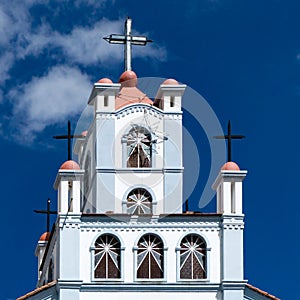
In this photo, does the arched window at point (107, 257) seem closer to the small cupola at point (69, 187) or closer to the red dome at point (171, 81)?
the small cupola at point (69, 187)

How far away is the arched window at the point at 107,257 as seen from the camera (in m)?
85.9

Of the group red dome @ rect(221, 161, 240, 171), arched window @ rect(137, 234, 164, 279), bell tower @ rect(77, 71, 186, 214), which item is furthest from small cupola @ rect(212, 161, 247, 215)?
arched window @ rect(137, 234, 164, 279)

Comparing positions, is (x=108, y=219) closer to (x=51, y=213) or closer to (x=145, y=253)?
(x=145, y=253)

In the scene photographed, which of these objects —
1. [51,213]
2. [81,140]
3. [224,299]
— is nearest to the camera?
[224,299]

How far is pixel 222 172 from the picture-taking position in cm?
8700

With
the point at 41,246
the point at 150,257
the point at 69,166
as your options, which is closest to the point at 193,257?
the point at 150,257

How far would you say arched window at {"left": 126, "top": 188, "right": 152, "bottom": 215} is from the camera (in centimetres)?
8881

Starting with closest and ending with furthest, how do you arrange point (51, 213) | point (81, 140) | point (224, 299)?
point (224, 299), point (81, 140), point (51, 213)

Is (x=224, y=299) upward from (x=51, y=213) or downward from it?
downward

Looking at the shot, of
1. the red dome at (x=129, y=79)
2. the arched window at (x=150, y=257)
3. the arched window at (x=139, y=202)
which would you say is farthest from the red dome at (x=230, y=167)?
the red dome at (x=129, y=79)

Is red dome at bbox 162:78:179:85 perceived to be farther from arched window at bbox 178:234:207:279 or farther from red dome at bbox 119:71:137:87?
arched window at bbox 178:234:207:279

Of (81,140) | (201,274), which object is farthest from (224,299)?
(81,140)

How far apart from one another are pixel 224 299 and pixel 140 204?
23.7 feet

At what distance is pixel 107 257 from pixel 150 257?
7.05 ft
